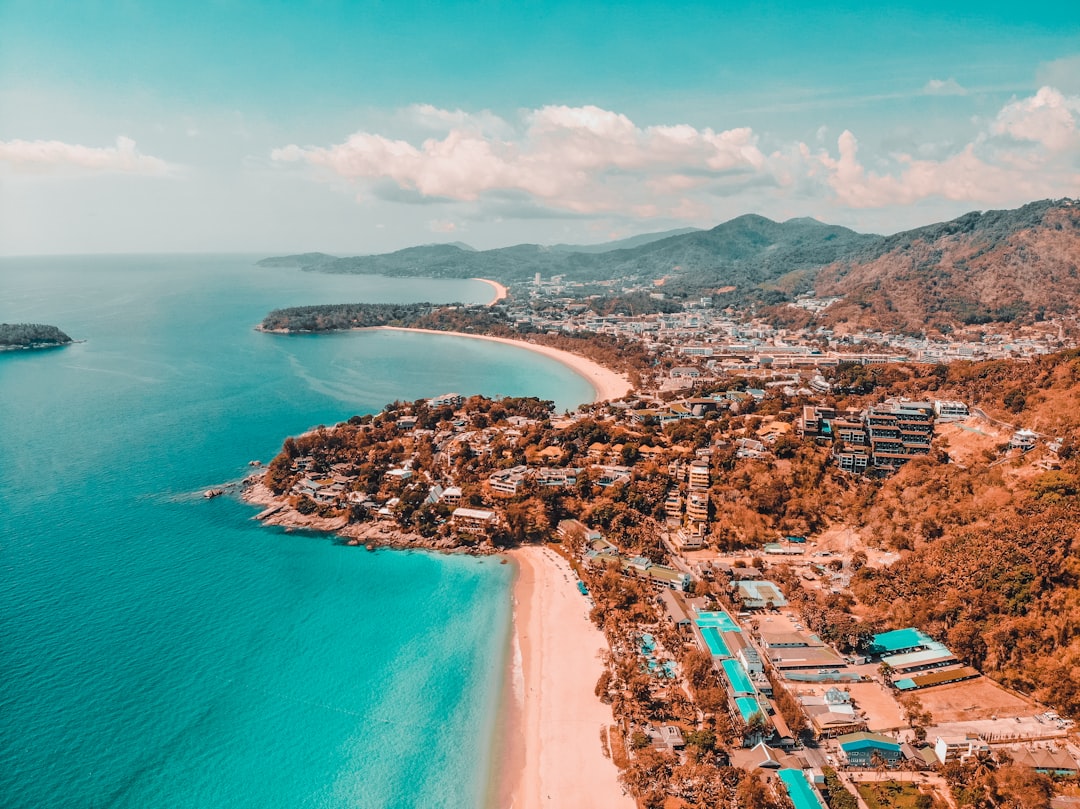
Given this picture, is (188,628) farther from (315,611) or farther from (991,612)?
(991,612)

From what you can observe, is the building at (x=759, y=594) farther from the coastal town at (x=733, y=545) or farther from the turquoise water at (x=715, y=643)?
the turquoise water at (x=715, y=643)

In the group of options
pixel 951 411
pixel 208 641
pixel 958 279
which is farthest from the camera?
pixel 958 279

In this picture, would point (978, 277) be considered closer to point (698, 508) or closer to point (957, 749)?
point (698, 508)

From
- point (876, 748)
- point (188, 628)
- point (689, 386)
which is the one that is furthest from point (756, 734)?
point (689, 386)

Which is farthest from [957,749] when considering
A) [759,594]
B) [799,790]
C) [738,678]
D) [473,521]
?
[473,521]

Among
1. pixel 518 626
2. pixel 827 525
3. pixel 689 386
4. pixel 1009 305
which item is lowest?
pixel 518 626

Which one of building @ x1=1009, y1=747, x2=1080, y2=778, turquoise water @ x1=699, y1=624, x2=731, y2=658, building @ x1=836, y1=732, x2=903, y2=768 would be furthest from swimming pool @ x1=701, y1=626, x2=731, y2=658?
building @ x1=1009, y1=747, x2=1080, y2=778

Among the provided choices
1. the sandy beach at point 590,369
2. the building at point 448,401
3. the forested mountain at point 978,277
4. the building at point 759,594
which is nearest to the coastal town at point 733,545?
the building at point 759,594
